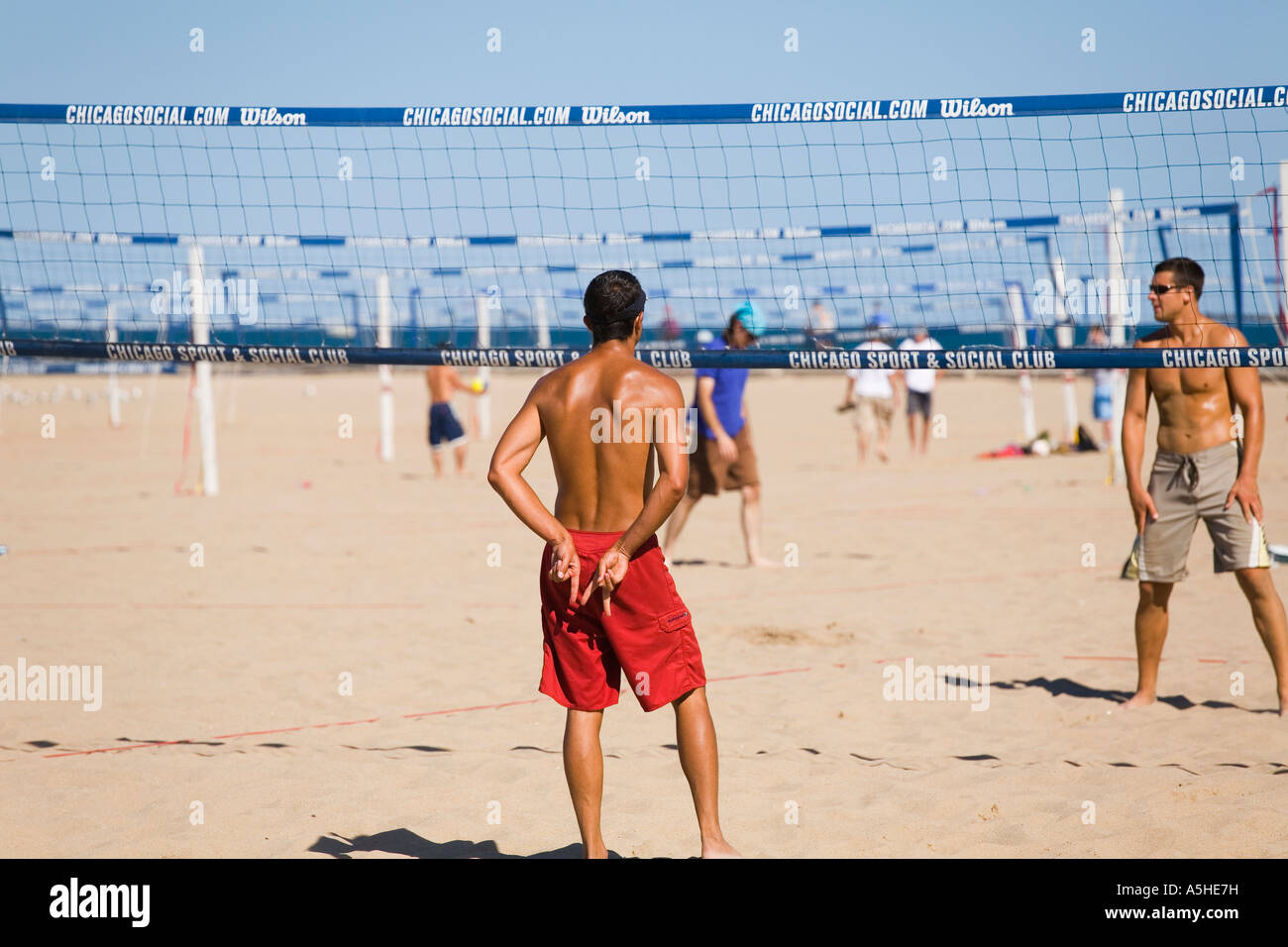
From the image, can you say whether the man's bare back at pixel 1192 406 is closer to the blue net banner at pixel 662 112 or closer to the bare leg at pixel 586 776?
the blue net banner at pixel 662 112

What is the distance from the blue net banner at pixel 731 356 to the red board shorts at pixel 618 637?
37.6 inches

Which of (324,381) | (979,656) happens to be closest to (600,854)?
(979,656)

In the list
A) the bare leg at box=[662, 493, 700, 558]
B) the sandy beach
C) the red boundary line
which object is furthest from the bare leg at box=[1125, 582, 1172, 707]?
the bare leg at box=[662, 493, 700, 558]

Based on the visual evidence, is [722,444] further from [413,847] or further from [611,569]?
[611,569]

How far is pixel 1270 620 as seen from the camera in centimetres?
488

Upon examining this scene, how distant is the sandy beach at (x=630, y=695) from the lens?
151 inches

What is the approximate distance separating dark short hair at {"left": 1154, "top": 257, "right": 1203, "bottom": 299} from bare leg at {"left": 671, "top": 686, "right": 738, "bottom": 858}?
2.61 meters

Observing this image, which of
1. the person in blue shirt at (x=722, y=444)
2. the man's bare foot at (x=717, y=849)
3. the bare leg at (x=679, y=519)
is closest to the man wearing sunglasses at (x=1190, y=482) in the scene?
the man's bare foot at (x=717, y=849)

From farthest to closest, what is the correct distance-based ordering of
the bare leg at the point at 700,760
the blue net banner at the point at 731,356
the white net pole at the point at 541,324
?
the white net pole at the point at 541,324, the blue net banner at the point at 731,356, the bare leg at the point at 700,760

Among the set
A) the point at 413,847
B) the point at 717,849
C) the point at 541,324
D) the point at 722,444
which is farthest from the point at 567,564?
the point at 541,324

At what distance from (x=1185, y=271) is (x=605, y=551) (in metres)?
2.71
